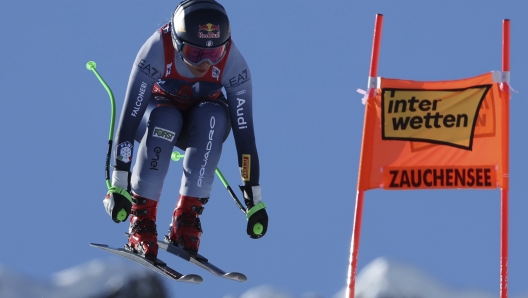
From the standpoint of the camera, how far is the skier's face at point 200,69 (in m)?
10.9

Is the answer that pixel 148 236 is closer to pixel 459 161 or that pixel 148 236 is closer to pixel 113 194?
pixel 113 194

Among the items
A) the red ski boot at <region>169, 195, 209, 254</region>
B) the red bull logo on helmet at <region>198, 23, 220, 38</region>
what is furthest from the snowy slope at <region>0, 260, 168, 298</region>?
the red bull logo on helmet at <region>198, 23, 220, 38</region>

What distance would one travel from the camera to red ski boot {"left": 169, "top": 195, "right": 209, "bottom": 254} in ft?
37.0

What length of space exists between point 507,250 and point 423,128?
1272 millimetres

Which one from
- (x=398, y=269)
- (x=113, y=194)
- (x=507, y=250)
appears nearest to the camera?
(x=113, y=194)

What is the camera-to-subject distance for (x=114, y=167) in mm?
10789

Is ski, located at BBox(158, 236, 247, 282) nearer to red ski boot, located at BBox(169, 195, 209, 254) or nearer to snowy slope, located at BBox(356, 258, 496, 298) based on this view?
red ski boot, located at BBox(169, 195, 209, 254)

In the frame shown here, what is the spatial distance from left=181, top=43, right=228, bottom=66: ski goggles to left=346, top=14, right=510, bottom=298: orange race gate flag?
154 cm

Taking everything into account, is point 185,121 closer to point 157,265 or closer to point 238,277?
point 157,265

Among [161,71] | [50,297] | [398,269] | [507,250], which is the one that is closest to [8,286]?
[50,297]

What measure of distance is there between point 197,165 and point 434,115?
218 cm

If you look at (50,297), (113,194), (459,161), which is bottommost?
(50,297)

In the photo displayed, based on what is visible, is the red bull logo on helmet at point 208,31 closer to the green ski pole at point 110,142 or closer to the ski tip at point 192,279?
the green ski pole at point 110,142

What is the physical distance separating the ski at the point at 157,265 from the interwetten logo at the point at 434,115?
231 centimetres
